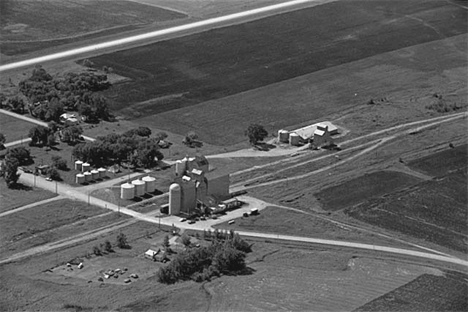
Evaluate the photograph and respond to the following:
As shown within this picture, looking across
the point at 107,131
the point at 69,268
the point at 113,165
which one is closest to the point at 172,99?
the point at 107,131

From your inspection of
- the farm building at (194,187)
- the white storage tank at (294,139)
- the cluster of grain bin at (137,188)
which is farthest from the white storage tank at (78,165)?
the white storage tank at (294,139)

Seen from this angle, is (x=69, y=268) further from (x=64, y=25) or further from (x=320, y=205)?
(x=64, y=25)

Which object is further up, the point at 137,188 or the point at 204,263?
the point at 204,263

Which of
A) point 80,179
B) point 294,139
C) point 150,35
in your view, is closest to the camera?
point 80,179

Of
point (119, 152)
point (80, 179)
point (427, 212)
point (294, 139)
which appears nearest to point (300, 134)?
point (294, 139)

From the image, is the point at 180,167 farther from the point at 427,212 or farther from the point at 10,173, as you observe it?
the point at 427,212
